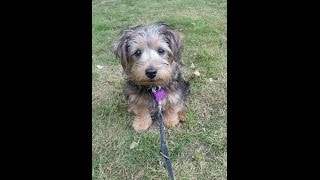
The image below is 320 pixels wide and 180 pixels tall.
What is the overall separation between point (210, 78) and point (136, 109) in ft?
5.83

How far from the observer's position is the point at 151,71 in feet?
14.9

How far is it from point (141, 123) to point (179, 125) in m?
0.60

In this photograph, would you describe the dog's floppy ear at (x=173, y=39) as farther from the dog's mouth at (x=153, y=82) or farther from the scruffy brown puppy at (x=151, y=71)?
the dog's mouth at (x=153, y=82)

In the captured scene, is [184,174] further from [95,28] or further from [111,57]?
[95,28]

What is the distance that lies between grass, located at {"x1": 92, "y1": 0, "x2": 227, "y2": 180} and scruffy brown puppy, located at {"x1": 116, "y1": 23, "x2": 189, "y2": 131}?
0.22 meters

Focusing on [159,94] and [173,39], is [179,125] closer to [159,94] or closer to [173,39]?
[159,94]

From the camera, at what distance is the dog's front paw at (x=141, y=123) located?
5.25m

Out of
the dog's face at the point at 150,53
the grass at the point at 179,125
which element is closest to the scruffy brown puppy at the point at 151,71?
the dog's face at the point at 150,53

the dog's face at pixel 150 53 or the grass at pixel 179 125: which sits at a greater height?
the dog's face at pixel 150 53

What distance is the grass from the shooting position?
4543 millimetres

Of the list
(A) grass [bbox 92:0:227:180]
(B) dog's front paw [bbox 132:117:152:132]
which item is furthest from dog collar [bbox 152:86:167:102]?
(A) grass [bbox 92:0:227:180]

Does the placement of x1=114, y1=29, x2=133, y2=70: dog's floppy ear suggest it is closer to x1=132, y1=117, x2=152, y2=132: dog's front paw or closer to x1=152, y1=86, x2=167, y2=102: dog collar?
x1=152, y1=86, x2=167, y2=102: dog collar

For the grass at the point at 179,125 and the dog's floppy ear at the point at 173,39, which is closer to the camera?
the grass at the point at 179,125

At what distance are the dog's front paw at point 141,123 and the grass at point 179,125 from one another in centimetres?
9
